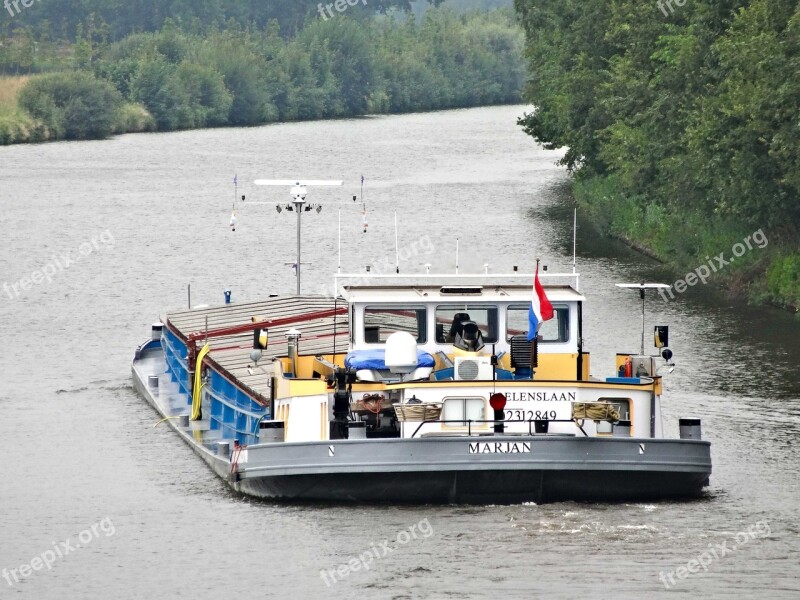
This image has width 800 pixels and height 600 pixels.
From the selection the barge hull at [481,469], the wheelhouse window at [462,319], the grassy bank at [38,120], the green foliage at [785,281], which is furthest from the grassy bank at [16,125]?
the barge hull at [481,469]

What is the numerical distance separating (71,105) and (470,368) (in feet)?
364

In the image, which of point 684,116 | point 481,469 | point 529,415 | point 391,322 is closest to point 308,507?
point 481,469

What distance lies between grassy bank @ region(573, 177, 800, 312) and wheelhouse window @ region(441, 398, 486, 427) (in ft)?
77.5

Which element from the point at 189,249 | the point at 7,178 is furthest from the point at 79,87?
the point at 189,249

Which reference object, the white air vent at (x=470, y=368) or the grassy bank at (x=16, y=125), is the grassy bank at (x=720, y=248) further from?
the grassy bank at (x=16, y=125)

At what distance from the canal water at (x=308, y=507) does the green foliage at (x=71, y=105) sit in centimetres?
4532

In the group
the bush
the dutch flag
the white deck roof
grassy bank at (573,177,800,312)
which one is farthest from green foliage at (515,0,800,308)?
the bush

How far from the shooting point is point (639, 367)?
101 ft

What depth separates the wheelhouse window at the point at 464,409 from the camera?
29188 mm

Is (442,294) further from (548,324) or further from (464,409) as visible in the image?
(464,409)

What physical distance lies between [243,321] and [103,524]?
11.2 meters

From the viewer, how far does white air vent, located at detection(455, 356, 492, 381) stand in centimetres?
2986

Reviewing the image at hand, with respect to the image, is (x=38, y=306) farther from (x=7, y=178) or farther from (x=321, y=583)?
(x=7, y=178)

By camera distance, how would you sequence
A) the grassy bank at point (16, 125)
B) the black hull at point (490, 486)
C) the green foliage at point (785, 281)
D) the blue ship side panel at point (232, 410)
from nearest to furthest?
1. the black hull at point (490, 486)
2. the blue ship side panel at point (232, 410)
3. the green foliage at point (785, 281)
4. the grassy bank at point (16, 125)
